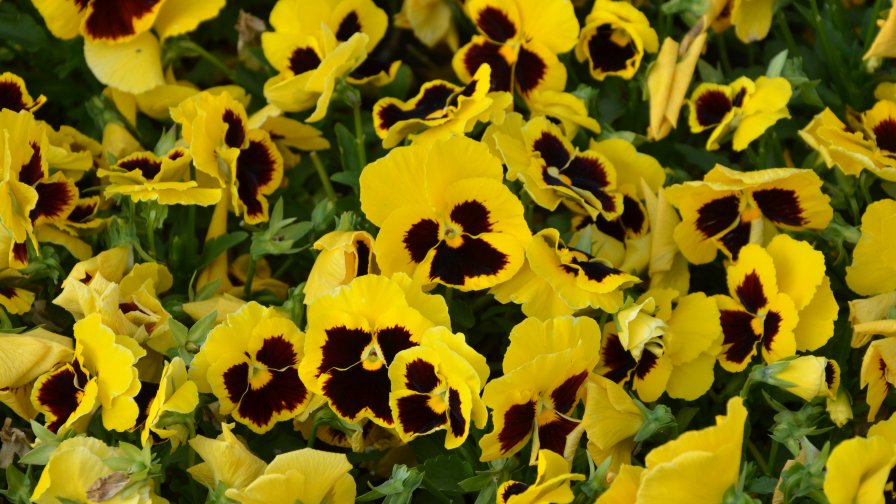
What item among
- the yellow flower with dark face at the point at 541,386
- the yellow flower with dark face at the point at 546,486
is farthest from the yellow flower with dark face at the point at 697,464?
the yellow flower with dark face at the point at 541,386

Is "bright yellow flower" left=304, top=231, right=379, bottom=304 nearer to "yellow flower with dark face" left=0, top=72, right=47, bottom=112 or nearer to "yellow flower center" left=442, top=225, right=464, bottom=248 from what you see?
"yellow flower center" left=442, top=225, right=464, bottom=248

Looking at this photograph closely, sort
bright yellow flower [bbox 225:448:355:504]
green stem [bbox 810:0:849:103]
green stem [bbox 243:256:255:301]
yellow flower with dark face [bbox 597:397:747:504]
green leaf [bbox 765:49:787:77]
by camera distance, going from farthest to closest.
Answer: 1. green stem [bbox 810:0:849:103]
2. green leaf [bbox 765:49:787:77]
3. green stem [bbox 243:256:255:301]
4. bright yellow flower [bbox 225:448:355:504]
5. yellow flower with dark face [bbox 597:397:747:504]

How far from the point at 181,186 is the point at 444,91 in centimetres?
45

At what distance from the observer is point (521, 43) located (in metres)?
2.01

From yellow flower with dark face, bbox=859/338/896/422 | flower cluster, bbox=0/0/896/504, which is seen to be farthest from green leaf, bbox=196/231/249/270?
yellow flower with dark face, bbox=859/338/896/422

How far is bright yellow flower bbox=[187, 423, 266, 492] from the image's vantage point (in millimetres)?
1421

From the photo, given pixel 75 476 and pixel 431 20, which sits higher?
pixel 431 20

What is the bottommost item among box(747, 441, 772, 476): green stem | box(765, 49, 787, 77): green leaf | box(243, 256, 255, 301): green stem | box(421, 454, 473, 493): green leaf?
box(747, 441, 772, 476): green stem

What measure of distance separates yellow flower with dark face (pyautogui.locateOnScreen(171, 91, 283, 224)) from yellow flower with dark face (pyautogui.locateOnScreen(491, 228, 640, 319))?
413 mm

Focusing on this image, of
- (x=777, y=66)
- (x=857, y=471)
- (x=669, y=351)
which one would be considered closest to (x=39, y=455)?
(x=669, y=351)

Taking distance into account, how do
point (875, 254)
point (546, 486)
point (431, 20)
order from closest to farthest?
point (546, 486)
point (875, 254)
point (431, 20)

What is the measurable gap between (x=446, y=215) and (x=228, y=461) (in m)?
0.44

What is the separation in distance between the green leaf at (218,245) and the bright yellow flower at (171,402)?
36cm

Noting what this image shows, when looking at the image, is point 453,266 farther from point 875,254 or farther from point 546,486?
point 875,254
